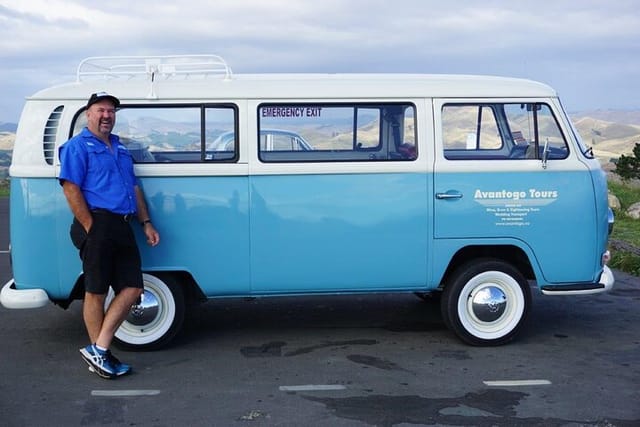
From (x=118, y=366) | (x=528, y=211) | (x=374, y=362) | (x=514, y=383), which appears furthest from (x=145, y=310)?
(x=528, y=211)

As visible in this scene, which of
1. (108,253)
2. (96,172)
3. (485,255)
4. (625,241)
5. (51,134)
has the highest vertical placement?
(51,134)

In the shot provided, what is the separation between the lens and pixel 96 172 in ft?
18.1

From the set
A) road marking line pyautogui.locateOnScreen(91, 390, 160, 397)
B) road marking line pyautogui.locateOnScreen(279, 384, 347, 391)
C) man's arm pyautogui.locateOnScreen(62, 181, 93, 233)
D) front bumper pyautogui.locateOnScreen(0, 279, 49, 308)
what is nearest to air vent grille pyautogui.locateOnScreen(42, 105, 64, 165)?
man's arm pyautogui.locateOnScreen(62, 181, 93, 233)

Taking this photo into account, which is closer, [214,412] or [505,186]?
[214,412]

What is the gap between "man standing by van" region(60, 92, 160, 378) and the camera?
18.0ft

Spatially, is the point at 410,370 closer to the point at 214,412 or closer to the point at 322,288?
the point at 322,288

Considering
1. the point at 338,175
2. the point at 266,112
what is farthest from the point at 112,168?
the point at 338,175

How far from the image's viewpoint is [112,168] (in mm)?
5570

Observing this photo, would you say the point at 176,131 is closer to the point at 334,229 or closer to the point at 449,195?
the point at 334,229

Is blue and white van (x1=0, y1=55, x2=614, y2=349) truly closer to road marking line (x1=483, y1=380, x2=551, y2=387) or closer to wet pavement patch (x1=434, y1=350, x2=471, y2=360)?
wet pavement patch (x1=434, y1=350, x2=471, y2=360)

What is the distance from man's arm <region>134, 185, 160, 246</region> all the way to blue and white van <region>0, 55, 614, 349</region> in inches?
5.4

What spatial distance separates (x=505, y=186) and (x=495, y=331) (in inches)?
49.5

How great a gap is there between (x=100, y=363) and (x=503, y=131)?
3.81 meters

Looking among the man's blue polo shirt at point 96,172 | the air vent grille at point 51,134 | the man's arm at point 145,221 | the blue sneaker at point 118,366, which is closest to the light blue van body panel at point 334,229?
the man's arm at point 145,221
